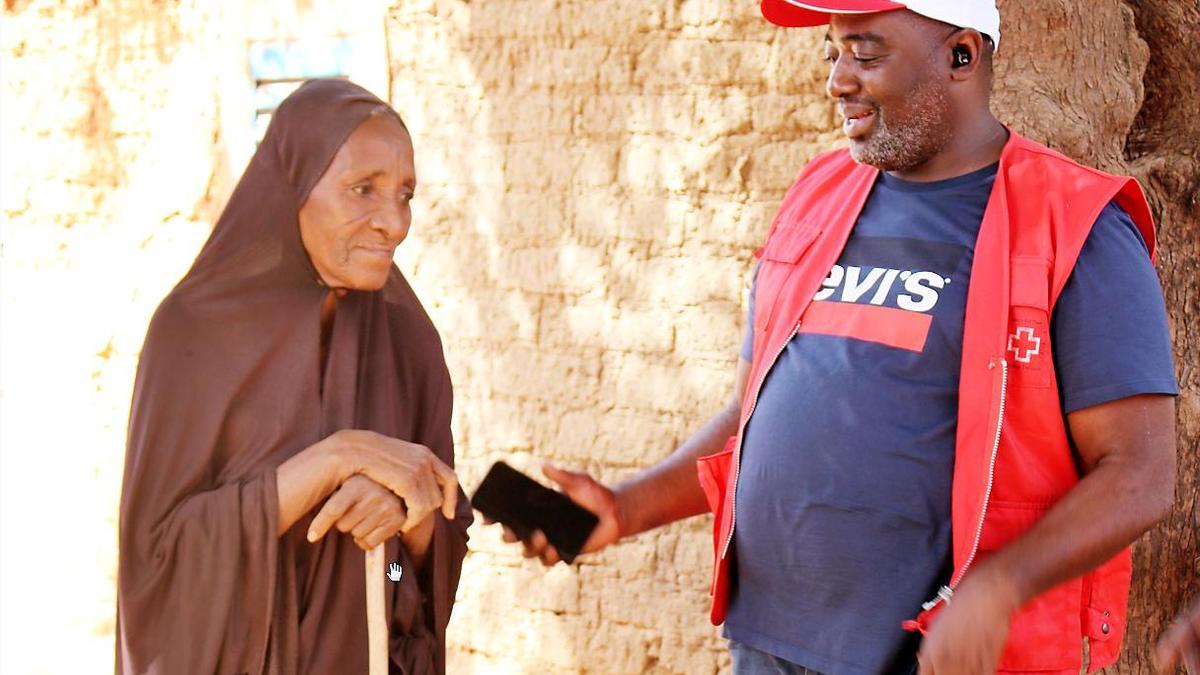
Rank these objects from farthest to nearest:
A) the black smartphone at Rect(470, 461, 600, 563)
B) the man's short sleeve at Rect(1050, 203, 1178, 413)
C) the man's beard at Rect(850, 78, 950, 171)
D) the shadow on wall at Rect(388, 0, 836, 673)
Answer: the shadow on wall at Rect(388, 0, 836, 673) → the black smartphone at Rect(470, 461, 600, 563) → the man's beard at Rect(850, 78, 950, 171) → the man's short sleeve at Rect(1050, 203, 1178, 413)

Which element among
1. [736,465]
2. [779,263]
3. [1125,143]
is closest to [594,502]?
[736,465]

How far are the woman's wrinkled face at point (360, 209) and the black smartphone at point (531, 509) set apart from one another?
478 mm

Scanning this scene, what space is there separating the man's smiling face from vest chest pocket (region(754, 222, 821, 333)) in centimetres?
21

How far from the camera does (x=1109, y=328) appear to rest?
8.55 feet

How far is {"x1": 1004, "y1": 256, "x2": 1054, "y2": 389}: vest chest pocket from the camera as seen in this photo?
265 cm

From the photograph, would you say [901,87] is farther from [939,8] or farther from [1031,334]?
[1031,334]

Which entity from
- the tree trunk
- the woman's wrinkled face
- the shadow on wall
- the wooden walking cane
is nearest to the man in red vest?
the wooden walking cane

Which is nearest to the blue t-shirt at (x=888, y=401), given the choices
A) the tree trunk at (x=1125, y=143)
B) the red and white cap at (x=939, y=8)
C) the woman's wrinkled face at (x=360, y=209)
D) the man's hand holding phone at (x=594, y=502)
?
the red and white cap at (x=939, y=8)

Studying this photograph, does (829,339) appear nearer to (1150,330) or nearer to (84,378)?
(1150,330)

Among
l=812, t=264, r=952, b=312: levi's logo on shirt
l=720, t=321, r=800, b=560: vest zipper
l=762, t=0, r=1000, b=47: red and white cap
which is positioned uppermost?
l=762, t=0, r=1000, b=47: red and white cap

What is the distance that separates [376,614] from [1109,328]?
1.46 meters

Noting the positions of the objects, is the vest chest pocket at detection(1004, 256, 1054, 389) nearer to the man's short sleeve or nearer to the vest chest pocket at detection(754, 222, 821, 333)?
the man's short sleeve

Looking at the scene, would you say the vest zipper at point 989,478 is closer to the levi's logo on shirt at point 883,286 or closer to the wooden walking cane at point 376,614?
the levi's logo on shirt at point 883,286

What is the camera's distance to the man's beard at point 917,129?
9.49ft
